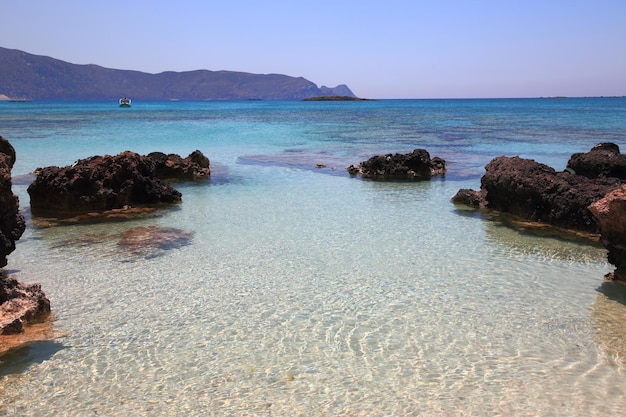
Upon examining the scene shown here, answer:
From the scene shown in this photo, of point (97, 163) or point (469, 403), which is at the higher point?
point (97, 163)

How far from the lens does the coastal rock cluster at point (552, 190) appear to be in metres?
9.86

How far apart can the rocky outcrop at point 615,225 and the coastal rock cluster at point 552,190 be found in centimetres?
2

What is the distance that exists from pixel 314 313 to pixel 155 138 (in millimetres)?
26639

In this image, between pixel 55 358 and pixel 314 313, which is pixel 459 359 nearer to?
pixel 314 313

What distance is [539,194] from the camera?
417 inches

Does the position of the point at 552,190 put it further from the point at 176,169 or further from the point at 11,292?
the point at 176,169

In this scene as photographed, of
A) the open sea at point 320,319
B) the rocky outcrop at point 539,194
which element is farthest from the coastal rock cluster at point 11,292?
the rocky outcrop at point 539,194

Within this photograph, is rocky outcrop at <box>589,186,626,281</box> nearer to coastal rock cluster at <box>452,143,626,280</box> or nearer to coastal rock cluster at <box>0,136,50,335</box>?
coastal rock cluster at <box>452,143,626,280</box>

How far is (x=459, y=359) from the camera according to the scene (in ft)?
16.8

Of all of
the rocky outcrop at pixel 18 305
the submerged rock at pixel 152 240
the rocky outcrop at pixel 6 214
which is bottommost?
the submerged rock at pixel 152 240

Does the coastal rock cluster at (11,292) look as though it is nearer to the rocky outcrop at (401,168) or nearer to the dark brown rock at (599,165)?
the rocky outcrop at (401,168)

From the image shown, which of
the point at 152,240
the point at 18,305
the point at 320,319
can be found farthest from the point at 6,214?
the point at 320,319

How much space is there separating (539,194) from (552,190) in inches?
9.7

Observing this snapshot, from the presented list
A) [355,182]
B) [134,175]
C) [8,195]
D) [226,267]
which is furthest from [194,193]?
[8,195]
